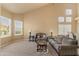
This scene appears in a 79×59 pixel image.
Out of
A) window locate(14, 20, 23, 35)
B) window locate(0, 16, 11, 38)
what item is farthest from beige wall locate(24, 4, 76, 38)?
window locate(0, 16, 11, 38)

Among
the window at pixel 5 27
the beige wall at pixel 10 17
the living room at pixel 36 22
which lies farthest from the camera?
the living room at pixel 36 22

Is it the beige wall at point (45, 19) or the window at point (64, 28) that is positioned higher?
the beige wall at point (45, 19)

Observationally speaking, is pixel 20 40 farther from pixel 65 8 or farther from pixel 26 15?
pixel 65 8

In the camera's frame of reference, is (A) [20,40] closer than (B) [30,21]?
Yes

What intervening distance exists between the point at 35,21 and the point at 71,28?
193 centimetres

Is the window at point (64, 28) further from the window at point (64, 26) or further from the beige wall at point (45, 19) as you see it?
the beige wall at point (45, 19)

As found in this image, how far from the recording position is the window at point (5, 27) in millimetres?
6112

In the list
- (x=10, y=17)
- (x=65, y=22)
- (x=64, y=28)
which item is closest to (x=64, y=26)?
(x=64, y=28)

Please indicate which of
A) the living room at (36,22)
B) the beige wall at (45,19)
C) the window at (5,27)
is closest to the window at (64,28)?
the living room at (36,22)

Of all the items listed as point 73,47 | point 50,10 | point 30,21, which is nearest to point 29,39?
point 30,21

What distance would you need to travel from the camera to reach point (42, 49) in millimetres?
5633

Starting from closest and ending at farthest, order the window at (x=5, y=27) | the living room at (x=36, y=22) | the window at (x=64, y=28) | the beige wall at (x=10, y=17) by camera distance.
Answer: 1. the window at (x=5, y=27)
2. the beige wall at (x=10, y=17)
3. the living room at (x=36, y=22)
4. the window at (x=64, y=28)

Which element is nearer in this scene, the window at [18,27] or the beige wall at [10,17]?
the beige wall at [10,17]

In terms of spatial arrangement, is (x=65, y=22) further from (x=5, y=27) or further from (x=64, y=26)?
(x=5, y=27)
